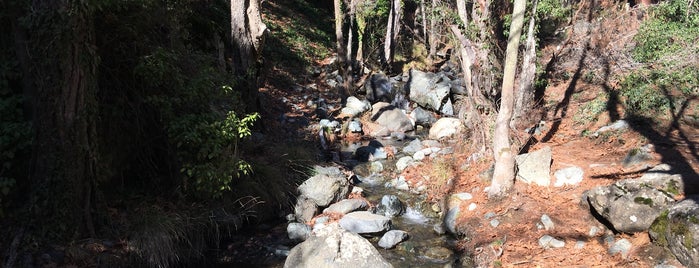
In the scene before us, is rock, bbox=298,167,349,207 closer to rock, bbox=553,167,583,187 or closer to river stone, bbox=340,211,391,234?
river stone, bbox=340,211,391,234

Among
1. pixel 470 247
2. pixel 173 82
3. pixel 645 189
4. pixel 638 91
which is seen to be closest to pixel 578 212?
pixel 645 189

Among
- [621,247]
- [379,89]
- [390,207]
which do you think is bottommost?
[390,207]

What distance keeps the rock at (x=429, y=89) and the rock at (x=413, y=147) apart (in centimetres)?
284

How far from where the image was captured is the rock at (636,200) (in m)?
5.96

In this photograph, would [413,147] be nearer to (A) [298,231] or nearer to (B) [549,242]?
(A) [298,231]

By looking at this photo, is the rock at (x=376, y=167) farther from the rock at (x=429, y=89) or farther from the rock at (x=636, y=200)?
the rock at (x=636, y=200)

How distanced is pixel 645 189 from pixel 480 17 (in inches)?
171

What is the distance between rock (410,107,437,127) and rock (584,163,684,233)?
23.6 ft

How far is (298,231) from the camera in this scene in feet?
24.3

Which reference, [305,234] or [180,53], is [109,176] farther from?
[305,234]

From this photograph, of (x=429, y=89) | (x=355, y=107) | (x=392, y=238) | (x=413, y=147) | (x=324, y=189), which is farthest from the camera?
(x=429, y=89)

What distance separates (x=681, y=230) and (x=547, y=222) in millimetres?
1589

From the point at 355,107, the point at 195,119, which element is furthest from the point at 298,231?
the point at 355,107

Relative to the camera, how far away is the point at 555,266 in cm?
588
